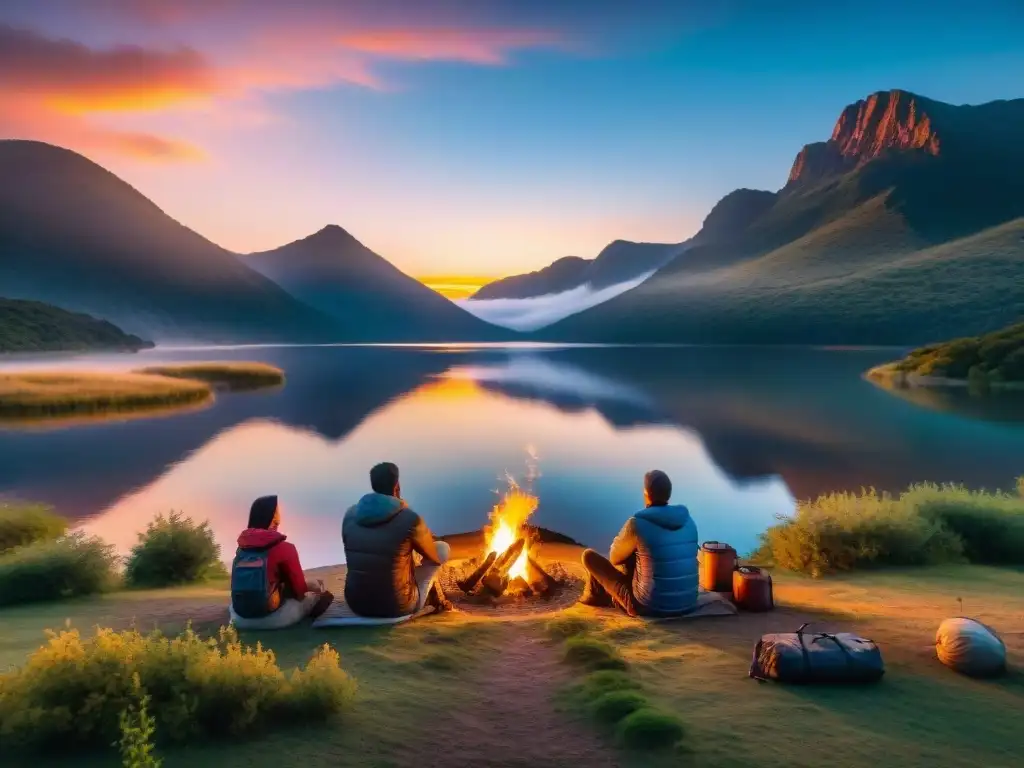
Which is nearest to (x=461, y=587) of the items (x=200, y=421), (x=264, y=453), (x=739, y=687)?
(x=739, y=687)

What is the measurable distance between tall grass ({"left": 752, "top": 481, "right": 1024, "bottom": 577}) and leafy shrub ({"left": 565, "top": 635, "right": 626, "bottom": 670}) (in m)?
7.11

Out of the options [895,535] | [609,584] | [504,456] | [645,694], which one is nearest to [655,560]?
[609,584]

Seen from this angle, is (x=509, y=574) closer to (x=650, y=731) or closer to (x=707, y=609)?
(x=707, y=609)

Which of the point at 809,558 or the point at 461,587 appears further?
the point at 809,558

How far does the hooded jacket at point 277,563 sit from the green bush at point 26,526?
30.7ft

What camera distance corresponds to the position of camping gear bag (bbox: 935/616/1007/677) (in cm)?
811

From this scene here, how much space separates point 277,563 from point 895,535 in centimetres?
1196

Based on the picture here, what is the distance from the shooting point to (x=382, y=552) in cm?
1009

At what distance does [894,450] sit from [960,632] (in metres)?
33.1

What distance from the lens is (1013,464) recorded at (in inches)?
1312

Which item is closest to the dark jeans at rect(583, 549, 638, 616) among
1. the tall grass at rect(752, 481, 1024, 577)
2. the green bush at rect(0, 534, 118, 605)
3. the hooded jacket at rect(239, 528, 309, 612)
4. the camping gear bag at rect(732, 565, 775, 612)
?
the camping gear bag at rect(732, 565, 775, 612)

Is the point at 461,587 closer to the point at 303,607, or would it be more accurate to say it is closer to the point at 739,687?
the point at 303,607

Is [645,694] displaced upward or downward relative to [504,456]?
upward

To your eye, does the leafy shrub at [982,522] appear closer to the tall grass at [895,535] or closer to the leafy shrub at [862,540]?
the tall grass at [895,535]
